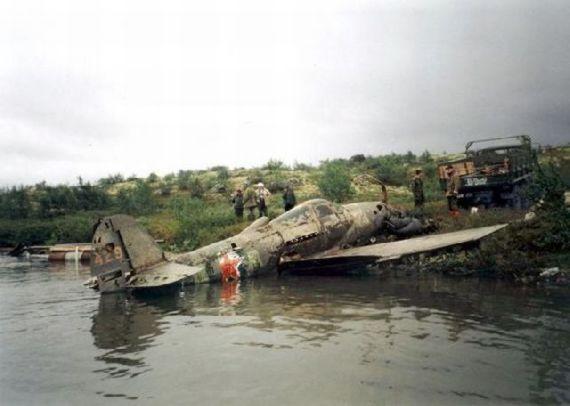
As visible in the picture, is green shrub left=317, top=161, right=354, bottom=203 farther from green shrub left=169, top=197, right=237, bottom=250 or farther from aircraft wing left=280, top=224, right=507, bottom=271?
aircraft wing left=280, top=224, right=507, bottom=271

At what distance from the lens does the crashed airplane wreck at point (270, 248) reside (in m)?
11.2

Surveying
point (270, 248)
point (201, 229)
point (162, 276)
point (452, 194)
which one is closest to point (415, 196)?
point (452, 194)

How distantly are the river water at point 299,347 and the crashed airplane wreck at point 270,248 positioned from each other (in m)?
0.73

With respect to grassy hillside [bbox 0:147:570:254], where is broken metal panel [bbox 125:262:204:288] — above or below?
below

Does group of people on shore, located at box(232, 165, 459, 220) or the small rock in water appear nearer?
the small rock in water

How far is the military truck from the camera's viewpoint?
16656 mm

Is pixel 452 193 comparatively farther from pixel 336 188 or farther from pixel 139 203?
pixel 139 203

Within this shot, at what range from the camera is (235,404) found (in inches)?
184

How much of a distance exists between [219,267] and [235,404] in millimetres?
7773

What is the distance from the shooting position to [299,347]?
255 inches

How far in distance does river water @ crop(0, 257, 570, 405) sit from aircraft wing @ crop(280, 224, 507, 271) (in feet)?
2.91

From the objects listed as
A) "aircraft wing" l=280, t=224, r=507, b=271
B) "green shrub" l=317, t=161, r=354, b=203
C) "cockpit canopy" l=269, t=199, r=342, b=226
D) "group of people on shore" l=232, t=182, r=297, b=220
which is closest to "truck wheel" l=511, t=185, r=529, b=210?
"aircraft wing" l=280, t=224, r=507, b=271

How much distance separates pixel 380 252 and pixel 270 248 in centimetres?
296

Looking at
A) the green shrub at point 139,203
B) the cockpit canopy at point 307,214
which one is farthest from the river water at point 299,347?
the green shrub at point 139,203
